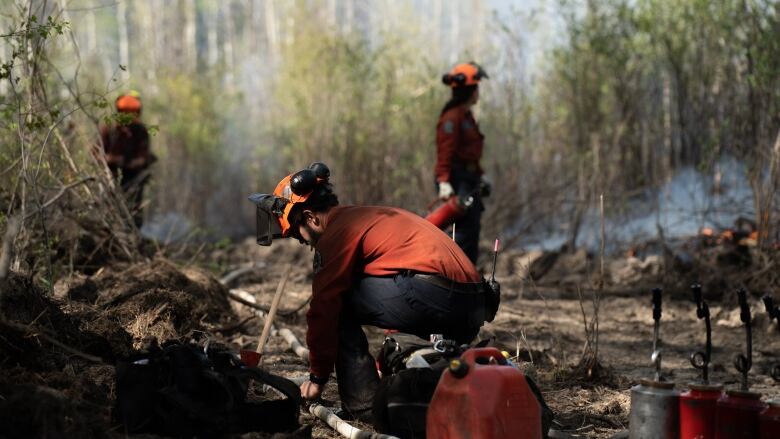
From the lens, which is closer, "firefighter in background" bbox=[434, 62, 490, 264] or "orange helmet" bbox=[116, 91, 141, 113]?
"firefighter in background" bbox=[434, 62, 490, 264]

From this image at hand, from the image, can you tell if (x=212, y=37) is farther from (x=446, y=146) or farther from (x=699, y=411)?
(x=699, y=411)

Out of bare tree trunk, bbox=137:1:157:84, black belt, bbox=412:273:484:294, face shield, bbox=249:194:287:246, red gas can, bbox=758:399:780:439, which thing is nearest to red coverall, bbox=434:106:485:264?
face shield, bbox=249:194:287:246

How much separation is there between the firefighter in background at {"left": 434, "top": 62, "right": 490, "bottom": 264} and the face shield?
377 cm

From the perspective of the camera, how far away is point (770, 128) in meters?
9.52

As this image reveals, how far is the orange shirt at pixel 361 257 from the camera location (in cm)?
428

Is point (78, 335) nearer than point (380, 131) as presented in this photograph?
Yes

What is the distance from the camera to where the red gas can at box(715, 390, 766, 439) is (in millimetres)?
3422

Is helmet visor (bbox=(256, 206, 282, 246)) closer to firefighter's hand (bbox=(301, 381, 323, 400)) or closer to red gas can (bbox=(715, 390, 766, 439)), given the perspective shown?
firefighter's hand (bbox=(301, 381, 323, 400))

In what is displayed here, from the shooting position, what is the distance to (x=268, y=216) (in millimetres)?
4578

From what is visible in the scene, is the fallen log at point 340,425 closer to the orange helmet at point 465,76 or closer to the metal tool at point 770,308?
the metal tool at point 770,308

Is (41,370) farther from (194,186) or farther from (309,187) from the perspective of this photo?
(194,186)

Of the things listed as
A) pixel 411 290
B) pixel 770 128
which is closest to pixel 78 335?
pixel 411 290

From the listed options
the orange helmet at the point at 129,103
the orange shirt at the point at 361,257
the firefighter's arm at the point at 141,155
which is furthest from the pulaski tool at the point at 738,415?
the orange helmet at the point at 129,103

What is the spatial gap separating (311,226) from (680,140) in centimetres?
856
